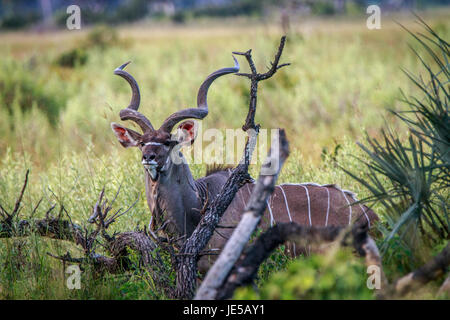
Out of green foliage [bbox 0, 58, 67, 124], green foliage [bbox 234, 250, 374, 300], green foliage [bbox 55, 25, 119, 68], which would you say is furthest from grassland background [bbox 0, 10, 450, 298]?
green foliage [bbox 234, 250, 374, 300]

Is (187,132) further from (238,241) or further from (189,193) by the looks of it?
(238,241)

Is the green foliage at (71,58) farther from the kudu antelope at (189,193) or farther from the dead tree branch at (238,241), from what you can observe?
the dead tree branch at (238,241)

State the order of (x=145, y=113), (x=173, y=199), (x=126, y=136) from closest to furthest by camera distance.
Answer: (x=173, y=199), (x=126, y=136), (x=145, y=113)

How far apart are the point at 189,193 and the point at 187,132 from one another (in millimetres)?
468

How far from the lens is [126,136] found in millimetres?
4430

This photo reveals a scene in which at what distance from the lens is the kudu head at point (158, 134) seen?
412 centimetres

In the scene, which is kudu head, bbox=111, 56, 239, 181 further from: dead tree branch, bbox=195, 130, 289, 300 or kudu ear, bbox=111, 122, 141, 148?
dead tree branch, bbox=195, 130, 289, 300

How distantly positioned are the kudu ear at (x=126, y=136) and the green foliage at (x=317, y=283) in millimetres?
2022

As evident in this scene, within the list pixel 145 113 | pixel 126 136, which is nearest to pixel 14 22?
pixel 145 113

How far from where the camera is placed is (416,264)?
320cm

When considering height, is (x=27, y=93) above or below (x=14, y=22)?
below

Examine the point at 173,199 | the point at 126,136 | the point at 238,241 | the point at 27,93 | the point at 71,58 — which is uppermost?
the point at 71,58

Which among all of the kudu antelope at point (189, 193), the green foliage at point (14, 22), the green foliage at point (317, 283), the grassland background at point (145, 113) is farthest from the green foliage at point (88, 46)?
the green foliage at point (14, 22)
